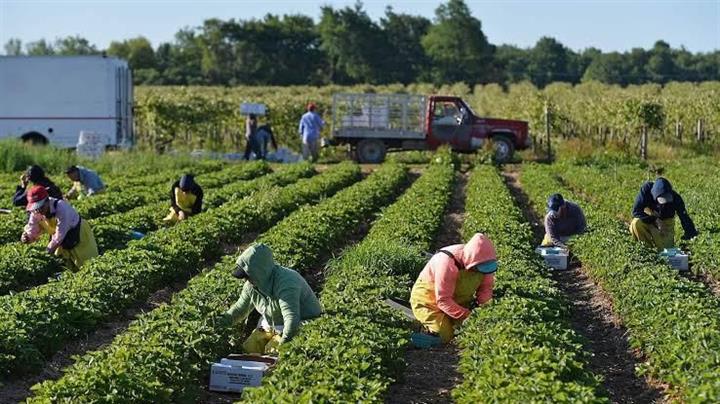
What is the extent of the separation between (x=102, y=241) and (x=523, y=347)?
28.4 feet

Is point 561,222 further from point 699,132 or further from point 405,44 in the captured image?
point 405,44

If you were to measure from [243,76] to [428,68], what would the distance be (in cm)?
1424

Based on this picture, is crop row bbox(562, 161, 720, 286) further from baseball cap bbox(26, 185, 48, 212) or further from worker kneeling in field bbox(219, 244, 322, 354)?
baseball cap bbox(26, 185, 48, 212)

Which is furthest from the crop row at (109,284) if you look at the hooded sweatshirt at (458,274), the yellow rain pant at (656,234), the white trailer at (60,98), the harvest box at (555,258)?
the white trailer at (60,98)

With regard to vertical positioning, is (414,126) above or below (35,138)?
above

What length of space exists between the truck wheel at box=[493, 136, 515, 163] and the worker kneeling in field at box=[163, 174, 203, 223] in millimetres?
16986

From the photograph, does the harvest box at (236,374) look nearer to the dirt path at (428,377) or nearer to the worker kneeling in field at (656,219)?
the dirt path at (428,377)

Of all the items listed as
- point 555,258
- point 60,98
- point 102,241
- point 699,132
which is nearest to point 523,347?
point 555,258

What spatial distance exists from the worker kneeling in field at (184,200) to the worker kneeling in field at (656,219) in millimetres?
7169

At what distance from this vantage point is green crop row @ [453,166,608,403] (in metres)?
7.04

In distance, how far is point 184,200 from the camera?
17.6 m

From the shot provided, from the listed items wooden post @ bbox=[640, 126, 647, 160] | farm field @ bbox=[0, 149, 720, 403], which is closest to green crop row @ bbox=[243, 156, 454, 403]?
farm field @ bbox=[0, 149, 720, 403]

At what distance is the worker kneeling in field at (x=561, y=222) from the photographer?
15.0 meters

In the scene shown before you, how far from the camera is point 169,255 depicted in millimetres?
13258
